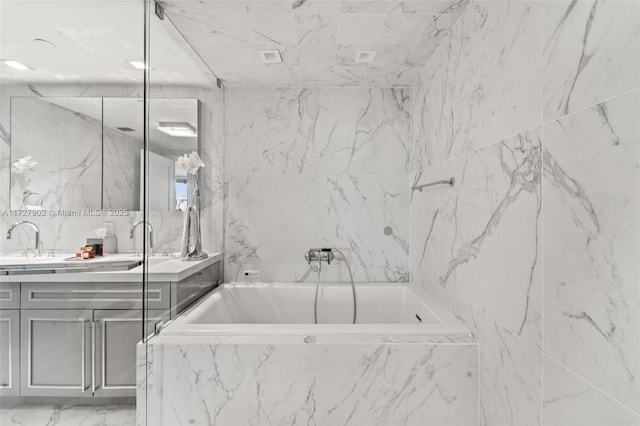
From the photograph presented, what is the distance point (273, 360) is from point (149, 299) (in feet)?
2.19

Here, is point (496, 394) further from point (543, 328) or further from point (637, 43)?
point (637, 43)

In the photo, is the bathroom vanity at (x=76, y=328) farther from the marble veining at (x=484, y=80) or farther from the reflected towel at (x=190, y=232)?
the marble veining at (x=484, y=80)

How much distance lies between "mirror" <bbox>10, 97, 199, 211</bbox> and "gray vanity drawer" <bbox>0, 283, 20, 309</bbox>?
0.85 feet

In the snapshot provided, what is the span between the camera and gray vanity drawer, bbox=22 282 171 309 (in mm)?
1147

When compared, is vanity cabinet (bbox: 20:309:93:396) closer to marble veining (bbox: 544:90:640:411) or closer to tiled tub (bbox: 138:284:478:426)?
tiled tub (bbox: 138:284:478:426)

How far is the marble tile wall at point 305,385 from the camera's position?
1.42 m

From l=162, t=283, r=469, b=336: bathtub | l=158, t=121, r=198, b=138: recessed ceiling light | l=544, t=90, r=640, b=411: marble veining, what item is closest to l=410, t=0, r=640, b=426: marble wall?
l=544, t=90, r=640, b=411: marble veining

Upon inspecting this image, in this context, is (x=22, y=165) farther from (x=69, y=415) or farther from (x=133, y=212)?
(x=69, y=415)

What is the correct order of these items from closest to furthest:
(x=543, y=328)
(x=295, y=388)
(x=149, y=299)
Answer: (x=543, y=328)
(x=295, y=388)
(x=149, y=299)

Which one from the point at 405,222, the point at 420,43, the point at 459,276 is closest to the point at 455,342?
the point at 459,276

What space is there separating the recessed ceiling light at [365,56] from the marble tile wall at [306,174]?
16.2 inches

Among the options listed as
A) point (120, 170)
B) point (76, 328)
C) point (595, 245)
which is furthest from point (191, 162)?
point (595, 245)

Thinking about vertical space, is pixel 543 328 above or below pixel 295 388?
above

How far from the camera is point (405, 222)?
8.34ft
